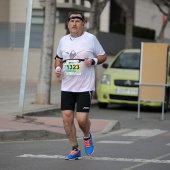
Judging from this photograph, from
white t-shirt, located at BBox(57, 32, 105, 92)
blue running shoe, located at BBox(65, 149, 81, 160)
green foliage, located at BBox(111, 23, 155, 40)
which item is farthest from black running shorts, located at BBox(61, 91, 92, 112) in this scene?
green foliage, located at BBox(111, 23, 155, 40)

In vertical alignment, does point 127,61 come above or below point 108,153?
above

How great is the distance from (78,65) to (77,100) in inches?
19.5

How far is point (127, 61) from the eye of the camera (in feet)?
61.3

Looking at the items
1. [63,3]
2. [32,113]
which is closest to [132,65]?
[32,113]

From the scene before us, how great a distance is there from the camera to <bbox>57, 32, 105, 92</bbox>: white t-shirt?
8.50 metres

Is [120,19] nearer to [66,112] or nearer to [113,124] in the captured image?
[113,124]

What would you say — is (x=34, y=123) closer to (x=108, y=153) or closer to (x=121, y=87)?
(x=108, y=153)

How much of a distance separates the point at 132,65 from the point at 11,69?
961cm

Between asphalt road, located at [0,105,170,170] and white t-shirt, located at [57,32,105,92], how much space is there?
104 cm

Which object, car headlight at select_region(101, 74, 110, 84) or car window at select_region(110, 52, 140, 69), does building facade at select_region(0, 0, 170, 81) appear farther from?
car headlight at select_region(101, 74, 110, 84)

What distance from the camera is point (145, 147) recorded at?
10336mm

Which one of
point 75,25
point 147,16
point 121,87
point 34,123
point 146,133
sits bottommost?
point 146,133

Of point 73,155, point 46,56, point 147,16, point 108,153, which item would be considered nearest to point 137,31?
point 147,16

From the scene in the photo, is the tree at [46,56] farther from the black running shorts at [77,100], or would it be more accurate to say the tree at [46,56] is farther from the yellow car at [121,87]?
the black running shorts at [77,100]
